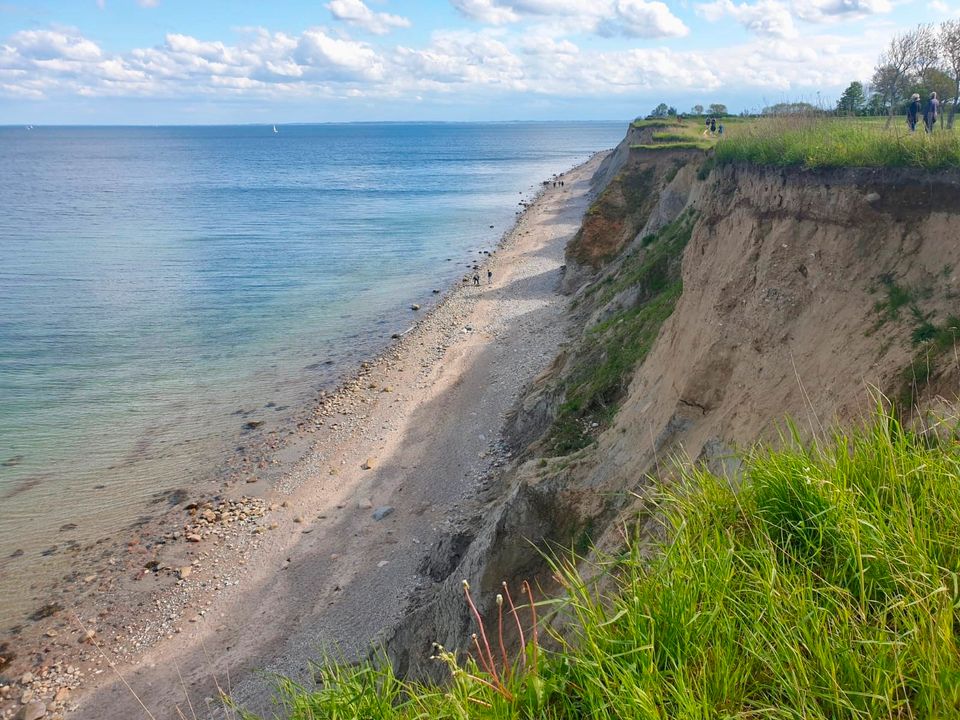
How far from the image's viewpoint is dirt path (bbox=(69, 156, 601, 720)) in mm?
15383

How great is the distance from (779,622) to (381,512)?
1743 centimetres

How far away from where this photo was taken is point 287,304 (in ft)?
146

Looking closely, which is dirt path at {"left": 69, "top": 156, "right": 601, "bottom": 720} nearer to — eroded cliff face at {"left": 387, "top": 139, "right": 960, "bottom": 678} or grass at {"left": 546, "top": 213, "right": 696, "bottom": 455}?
eroded cliff face at {"left": 387, "top": 139, "right": 960, "bottom": 678}

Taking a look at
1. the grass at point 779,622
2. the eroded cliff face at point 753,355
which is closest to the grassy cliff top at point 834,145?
the eroded cliff face at point 753,355

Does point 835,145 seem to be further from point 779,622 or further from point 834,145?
point 779,622

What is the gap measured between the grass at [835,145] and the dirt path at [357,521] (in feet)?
38.4

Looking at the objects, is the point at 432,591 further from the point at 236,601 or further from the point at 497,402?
the point at 497,402

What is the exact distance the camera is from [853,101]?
78.3ft

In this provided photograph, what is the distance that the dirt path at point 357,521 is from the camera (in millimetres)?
15383

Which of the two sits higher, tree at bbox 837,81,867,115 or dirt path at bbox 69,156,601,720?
tree at bbox 837,81,867,115

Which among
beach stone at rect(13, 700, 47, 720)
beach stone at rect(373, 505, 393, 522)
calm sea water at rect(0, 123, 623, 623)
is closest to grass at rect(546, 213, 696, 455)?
beach stone at rect(373, 505, 393, 522)

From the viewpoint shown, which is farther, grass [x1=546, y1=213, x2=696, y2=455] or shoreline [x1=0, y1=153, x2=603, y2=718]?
grass [x1=546, y1=213, x2=696, y2=455]

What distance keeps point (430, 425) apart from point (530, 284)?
20862 millimetres

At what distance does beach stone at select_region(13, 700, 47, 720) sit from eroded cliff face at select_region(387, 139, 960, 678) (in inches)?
358
